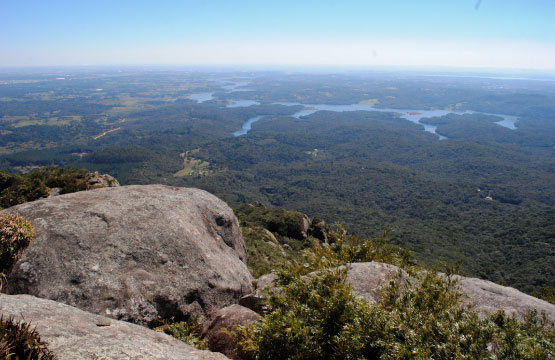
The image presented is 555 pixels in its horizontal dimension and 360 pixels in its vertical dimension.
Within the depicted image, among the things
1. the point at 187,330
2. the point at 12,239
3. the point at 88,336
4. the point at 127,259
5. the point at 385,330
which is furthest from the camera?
the point at 127,259

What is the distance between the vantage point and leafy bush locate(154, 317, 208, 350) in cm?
900

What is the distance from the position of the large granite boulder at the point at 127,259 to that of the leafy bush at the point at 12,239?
0.23 metres

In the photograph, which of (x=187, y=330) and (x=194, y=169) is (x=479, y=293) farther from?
(x=194, y=169)

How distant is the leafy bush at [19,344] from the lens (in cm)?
397

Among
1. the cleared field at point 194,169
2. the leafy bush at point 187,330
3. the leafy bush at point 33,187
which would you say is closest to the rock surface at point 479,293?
the leafy bush at point 187,330

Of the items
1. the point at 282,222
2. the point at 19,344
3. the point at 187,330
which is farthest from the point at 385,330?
the point at 282,222

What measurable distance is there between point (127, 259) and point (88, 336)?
5.05 m

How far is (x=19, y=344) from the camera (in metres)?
4.25

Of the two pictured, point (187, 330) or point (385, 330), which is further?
point (187, 330)

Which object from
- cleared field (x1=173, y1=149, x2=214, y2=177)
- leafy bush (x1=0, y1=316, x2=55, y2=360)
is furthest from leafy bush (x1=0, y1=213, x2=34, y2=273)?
cleared field (x1=173, y1=149, x2=214, y2=177)

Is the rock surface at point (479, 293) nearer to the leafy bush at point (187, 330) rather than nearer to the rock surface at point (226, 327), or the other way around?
the rock surface at point (226, 327)

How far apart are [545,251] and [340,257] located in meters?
89.7

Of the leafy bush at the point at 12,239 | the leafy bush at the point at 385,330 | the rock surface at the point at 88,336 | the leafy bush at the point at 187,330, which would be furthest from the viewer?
the leafy bush at the point at 187,330

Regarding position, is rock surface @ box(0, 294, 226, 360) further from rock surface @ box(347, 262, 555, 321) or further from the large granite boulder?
rock surface @ box(347, 262, 555, 321)
